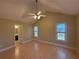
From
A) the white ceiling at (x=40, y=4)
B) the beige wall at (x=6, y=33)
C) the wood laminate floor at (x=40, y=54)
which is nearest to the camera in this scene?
the white ceiling at (x=40, y=4)

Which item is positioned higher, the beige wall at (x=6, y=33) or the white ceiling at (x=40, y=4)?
the white ceiling at (x=40, y=4)

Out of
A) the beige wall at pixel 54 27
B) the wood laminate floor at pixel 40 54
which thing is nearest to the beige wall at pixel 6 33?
the wood laminate floor at pixel 40 54

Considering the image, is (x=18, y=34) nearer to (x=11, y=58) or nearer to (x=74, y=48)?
(x=11, y=58)

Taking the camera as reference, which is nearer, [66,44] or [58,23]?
[66,44]

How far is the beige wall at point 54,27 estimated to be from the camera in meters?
6.01

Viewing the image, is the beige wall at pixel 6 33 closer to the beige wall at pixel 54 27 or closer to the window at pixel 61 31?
the beige wall at pixel 54 27

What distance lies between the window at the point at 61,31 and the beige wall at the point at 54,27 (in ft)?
1.07

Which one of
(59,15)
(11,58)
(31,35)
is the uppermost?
(59,15)

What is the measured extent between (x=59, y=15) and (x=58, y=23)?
680 mm

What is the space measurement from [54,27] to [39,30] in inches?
86.4

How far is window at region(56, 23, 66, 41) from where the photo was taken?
661cm

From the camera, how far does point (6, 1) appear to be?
149 inches

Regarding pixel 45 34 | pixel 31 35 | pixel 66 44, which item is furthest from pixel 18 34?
pixel 66 44

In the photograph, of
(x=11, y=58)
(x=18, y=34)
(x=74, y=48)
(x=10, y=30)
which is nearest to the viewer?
(x=11, y=58)
